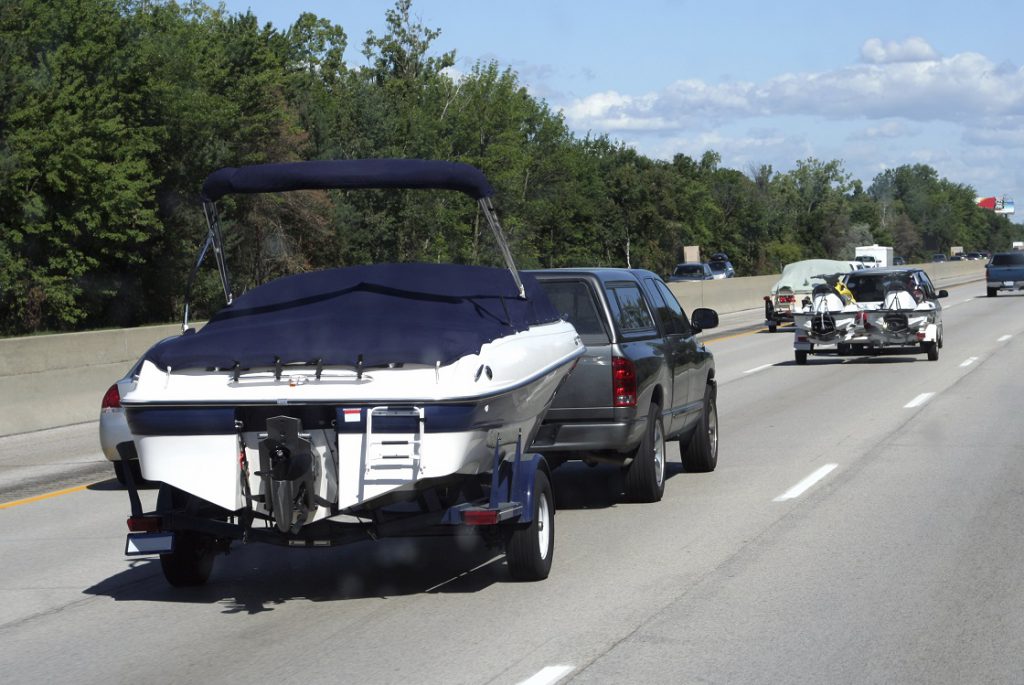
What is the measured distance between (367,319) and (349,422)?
928mm

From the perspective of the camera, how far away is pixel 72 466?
15.2 metres

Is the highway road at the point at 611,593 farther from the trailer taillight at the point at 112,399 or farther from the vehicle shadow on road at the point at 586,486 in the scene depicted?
the trailer taillight at the point at 112,399

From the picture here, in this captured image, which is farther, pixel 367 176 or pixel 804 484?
pixel 804 484

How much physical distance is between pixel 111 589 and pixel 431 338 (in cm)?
277

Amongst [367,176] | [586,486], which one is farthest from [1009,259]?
[367,176]

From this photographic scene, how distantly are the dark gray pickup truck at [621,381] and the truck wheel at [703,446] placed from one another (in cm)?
52

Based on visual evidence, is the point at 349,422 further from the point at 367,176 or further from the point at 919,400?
the point at 919,400

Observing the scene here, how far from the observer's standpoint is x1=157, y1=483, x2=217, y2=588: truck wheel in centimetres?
828

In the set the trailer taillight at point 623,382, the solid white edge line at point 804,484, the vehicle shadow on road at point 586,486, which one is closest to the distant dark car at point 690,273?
the vehicle shadow on road at point 586,486

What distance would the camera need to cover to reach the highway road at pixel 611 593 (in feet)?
21.7

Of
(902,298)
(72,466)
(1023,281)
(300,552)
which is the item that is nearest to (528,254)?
(1023,281)

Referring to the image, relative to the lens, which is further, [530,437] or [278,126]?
[278,126]

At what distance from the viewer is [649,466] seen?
1127 cm

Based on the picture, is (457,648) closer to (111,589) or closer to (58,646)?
(58,646)
